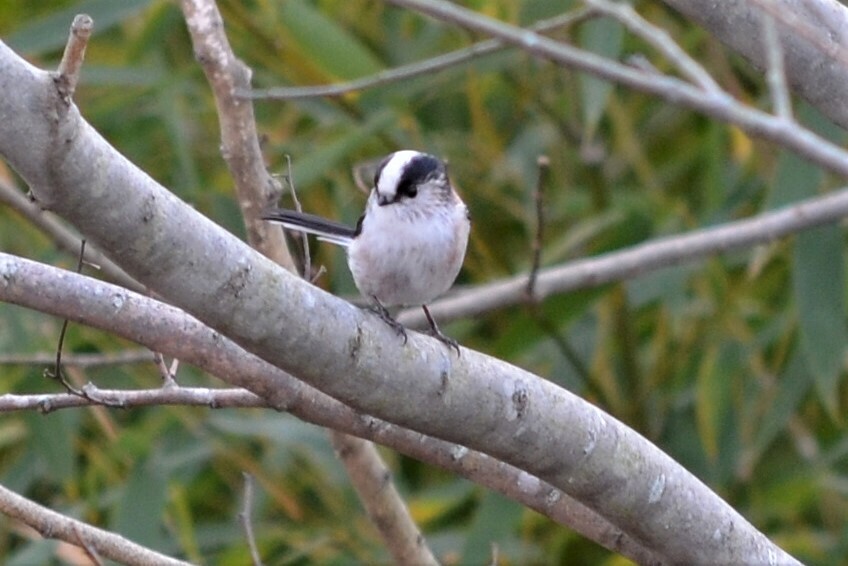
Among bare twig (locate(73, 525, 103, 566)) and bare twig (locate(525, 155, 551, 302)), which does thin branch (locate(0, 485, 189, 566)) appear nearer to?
bare twig (locate(73, 525, 103, 566))

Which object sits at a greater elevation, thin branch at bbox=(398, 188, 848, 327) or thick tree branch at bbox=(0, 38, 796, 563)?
thick tree branch at bbox=(0, 38, 796, 563)

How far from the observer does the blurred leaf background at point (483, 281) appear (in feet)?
7.80

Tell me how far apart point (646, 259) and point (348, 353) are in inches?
44.6

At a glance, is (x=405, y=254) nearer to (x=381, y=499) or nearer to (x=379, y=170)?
(x=379, y=170)

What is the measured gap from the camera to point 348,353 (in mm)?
1010

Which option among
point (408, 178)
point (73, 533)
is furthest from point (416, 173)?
point (73, 533)

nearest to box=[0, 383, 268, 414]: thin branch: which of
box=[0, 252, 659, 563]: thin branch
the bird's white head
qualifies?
box=[0, 252, 659, 563]: thin branch

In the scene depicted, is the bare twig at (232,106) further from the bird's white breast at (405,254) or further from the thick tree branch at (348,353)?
the thick tree branch at (348,353)

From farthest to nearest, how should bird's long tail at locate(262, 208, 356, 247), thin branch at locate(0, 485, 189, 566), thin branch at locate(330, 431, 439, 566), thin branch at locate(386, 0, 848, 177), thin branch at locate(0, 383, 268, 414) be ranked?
thin branch at locate(330, 431, 439, 566) → bird's long tail at locate(262, 208, 356, 247) → thin branch at locate(0, 485, 189, 566) → thin branch at locate(0, 383, 268, 414) → thin branch at locate(386, 0, 848, 177)

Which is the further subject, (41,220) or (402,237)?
(41,220)

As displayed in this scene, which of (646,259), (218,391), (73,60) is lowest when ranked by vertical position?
(646,259)

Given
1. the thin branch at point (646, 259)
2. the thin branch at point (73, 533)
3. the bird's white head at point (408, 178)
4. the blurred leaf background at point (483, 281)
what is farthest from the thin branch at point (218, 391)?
the blurred leaf background at point (483, 281)

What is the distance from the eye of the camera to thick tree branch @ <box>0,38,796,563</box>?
825 millimetres

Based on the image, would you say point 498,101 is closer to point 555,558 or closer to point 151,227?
point 555,558
